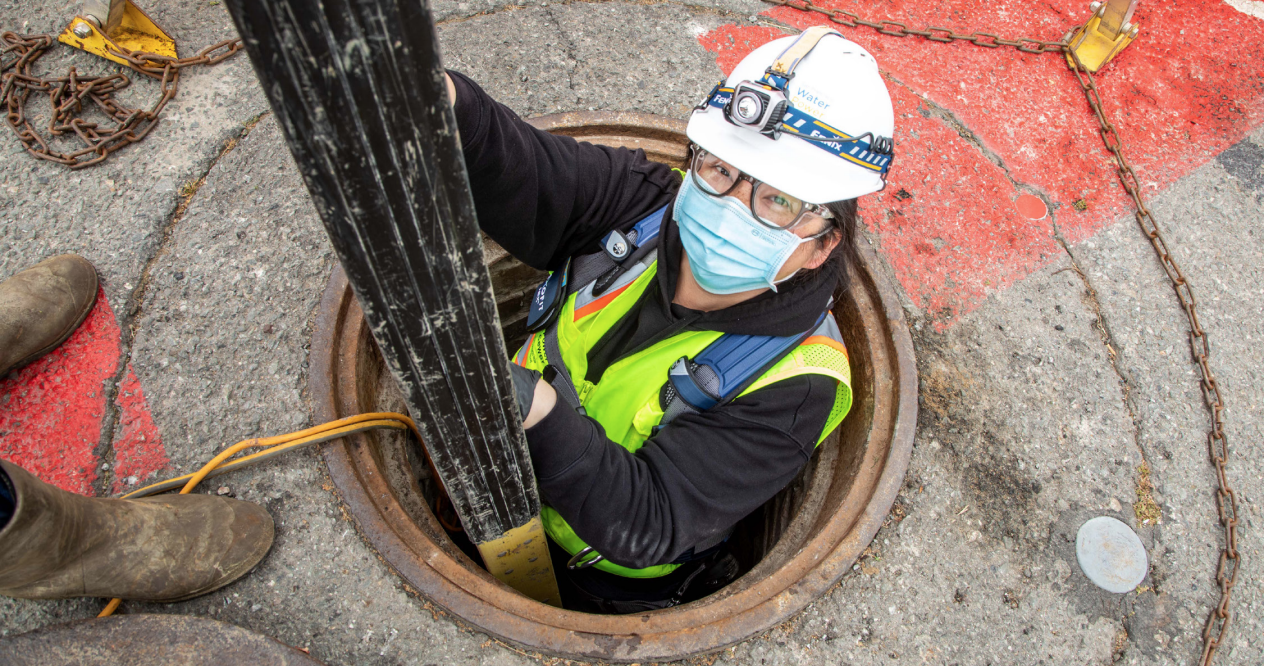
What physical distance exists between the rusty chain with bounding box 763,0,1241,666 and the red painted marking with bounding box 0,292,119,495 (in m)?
3.00

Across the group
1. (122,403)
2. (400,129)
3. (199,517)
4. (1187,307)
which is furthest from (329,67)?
(1187,307)

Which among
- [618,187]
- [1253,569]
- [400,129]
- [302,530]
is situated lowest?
[1253,569]

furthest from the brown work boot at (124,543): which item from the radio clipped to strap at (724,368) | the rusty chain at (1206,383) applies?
the rusty chain at (1206,383)

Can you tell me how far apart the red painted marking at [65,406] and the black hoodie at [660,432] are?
1.30 m

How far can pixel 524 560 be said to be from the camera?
7.14ft

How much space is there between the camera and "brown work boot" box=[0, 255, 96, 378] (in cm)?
202

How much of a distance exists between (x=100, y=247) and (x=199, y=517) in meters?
1.18

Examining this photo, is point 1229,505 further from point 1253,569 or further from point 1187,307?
point 1187,307

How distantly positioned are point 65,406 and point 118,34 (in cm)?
160

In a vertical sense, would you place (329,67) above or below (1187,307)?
above

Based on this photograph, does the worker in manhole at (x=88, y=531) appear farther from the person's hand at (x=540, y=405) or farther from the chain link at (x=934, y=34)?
the chain link at (x=934, y=34)

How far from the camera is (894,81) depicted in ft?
9.82

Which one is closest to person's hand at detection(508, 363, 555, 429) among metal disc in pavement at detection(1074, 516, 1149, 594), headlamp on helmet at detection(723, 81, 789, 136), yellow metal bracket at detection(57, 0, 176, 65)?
headlamp on helmet at detection(723, 81, 789, 136)

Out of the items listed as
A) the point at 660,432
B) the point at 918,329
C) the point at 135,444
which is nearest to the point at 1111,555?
the point at 918,329
